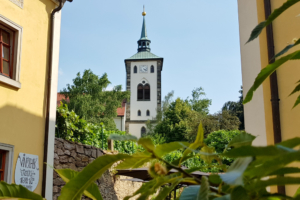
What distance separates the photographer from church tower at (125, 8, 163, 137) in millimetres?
48969

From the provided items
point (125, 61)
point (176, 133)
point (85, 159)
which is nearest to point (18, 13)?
point (85, 159)

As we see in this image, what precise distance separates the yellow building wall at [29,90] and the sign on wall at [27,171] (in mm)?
85

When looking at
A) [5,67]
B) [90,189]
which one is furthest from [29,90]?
[90,189]

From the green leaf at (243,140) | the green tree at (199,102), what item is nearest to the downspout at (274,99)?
the green leaf at (243,140)

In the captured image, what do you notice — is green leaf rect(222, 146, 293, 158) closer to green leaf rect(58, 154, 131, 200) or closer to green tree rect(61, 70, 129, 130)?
green leaf rect(58, 154, 131, 200)

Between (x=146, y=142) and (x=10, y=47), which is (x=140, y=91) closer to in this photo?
(x=10, y=47)

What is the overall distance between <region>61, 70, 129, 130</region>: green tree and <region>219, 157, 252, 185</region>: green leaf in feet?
103

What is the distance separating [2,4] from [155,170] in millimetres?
5890

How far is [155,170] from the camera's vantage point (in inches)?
20.9

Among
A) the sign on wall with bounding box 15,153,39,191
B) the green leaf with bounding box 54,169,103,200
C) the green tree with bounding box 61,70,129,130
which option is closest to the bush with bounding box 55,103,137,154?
the sign on wall with bounding box 15,153,39,191

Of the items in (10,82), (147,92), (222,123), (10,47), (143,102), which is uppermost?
(147,92)

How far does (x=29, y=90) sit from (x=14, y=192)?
5.88 metres

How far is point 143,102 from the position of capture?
5034 cm

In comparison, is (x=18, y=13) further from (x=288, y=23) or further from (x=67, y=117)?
(x=288, y=23)
